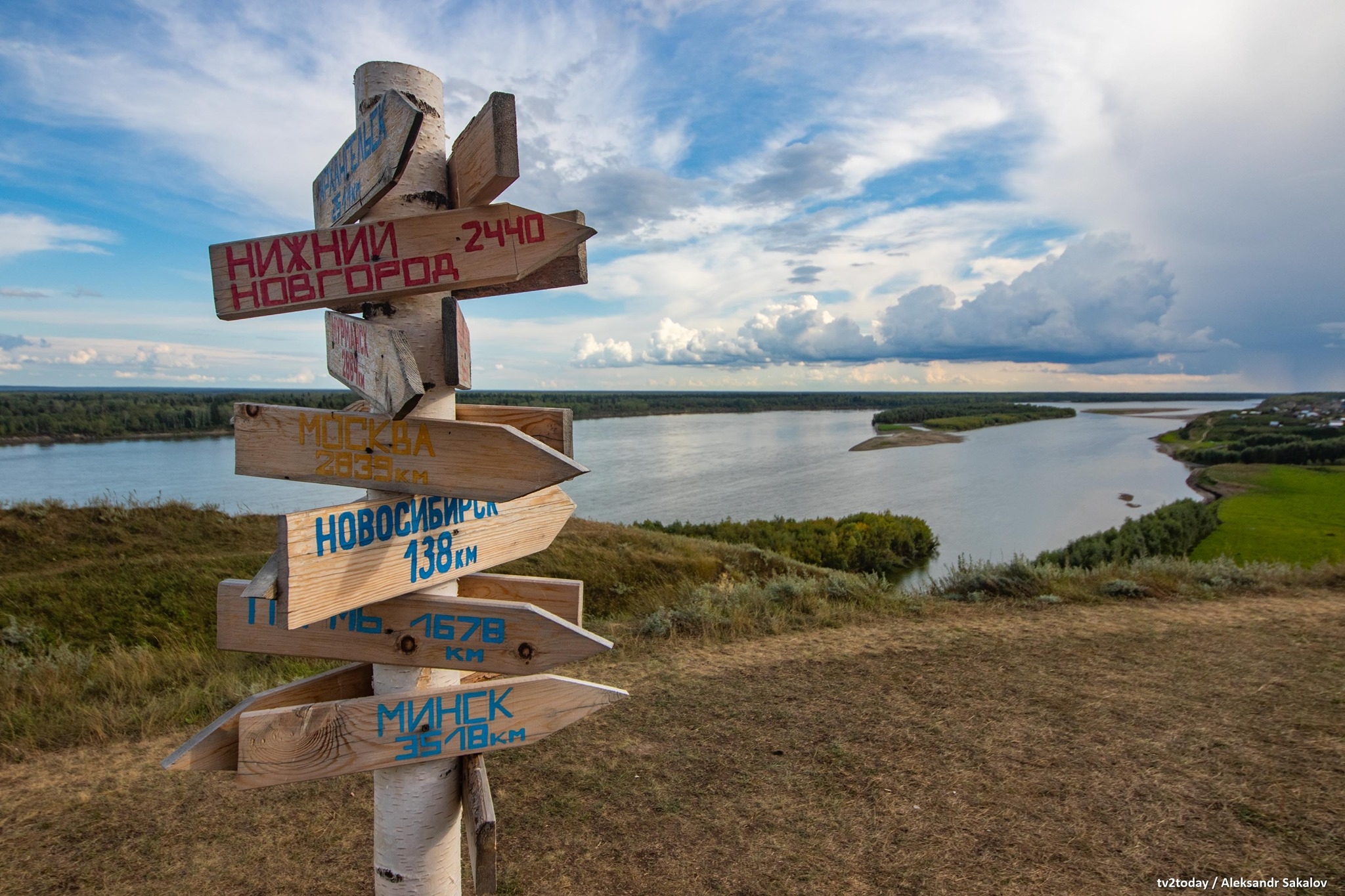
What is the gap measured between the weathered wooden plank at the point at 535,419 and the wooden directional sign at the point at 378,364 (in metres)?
0.36

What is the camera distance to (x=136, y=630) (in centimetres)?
1091

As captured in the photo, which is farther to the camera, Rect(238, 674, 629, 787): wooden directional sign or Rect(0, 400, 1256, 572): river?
Rect(0, 400, 1256, 572): river

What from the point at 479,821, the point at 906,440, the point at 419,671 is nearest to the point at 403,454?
the point at 419,671

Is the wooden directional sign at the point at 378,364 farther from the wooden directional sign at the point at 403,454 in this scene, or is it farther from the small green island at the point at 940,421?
the small green island at the point at 940,421

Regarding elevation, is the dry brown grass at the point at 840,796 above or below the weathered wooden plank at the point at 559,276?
below

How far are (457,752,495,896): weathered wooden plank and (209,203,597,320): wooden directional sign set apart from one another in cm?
138

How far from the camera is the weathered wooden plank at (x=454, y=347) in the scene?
6.25ft

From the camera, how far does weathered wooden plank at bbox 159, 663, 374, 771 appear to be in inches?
73.5

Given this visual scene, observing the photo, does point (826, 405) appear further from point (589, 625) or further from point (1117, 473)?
Result: point (589, 625)

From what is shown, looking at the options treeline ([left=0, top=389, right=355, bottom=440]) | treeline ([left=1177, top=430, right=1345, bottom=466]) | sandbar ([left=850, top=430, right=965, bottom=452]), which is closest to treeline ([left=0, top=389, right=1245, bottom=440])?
treeline ([left=0, top=389, right=355, bottom=440])

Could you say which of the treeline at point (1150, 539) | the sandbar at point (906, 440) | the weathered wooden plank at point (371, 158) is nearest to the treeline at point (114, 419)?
the sandbar at point (906, 440)

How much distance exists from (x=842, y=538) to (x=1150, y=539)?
1032 cm

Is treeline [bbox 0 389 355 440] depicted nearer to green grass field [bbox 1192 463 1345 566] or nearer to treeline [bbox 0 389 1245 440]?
treeline [bbox 0 389 1245 440]

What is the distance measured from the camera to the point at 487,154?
1.85 m
